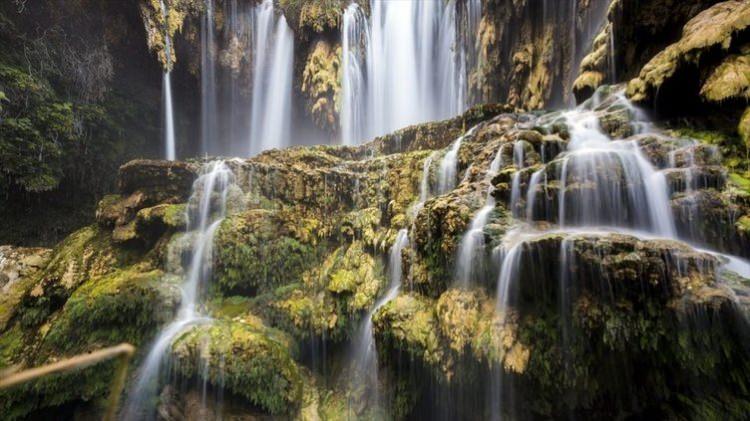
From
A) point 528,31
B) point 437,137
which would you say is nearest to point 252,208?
point 437,137

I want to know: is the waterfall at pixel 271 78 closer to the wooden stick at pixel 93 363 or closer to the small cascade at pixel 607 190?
the small cascade at pixel 607 190

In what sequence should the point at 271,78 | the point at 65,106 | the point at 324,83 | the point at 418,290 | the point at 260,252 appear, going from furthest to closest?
the point at 271,78
the point at 324,83
the point at 65,106
the point at 260,252
the point at 418,290

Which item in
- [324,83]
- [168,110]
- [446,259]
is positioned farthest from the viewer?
[168,110]

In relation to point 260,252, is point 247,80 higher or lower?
higher

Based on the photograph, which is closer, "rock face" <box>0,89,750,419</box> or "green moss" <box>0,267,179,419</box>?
"rock face" <box>0,89,750,419</box>

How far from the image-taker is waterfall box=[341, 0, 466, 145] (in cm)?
1736

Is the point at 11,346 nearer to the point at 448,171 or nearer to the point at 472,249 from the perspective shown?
the point at 472,249

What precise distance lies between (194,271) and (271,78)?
47.2 ft

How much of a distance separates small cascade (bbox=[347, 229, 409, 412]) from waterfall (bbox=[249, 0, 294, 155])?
14564 mm

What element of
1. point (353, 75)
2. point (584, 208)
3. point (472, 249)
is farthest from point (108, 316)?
point (353, 75)

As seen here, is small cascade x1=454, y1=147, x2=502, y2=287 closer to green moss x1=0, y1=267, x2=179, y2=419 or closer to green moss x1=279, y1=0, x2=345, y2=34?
green moss x1=0, y1=267, x2=179, y2=419

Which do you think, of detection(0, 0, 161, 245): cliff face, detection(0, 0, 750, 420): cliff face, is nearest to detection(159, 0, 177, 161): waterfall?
detection(0, 0, 161, 245): cliff face

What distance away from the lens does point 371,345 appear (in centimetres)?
709

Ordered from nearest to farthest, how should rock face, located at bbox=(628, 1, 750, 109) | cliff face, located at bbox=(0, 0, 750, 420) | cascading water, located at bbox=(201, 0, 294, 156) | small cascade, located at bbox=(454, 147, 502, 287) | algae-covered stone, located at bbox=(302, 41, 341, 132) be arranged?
cliff face, located at bbox=(0, 0, 750, 420) < rock face, located at bbox=(628, 1, 750, 109) < small cascade, located at bbox=(454, 147, 502, 287) < algae-covered stone, located at bbox=(302, 41, 341, 132) < cascading water, located at bbox=(201, 0, 294, 156)
